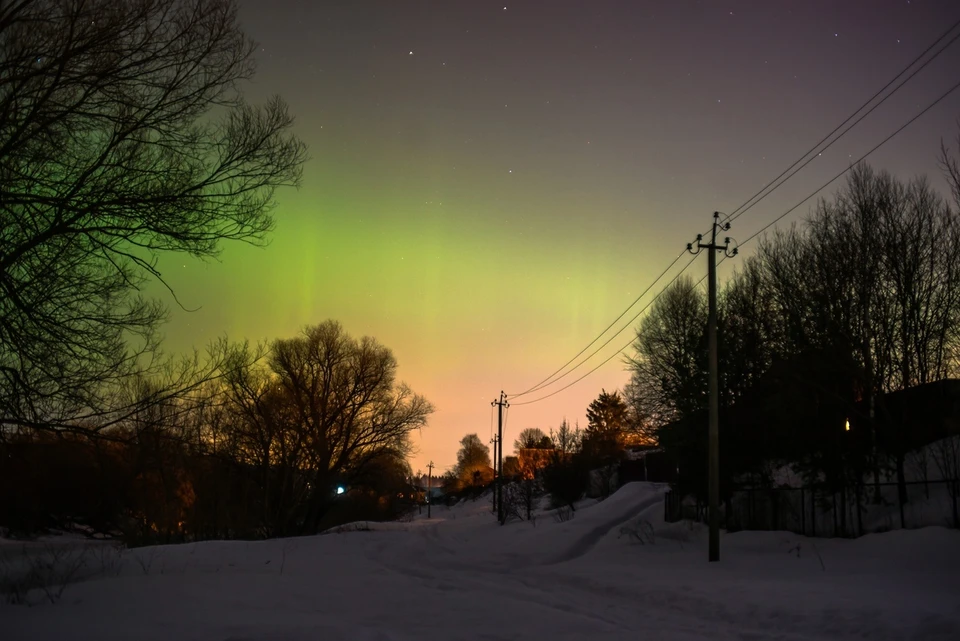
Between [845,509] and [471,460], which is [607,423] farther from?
[845,509]

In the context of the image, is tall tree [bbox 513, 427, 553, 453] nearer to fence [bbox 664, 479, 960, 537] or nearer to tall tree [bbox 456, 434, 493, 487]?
tall tree [bbox 456, 434, 493, 487]

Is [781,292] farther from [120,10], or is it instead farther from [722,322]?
[120,10]

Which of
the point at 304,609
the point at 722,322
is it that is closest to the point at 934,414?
the point at 722,322

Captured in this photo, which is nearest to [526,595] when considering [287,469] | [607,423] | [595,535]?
[595,535]

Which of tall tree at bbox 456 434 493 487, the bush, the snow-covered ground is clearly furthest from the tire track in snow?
tall tree at bbox 456 434 493 487

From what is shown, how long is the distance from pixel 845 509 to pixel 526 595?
13230 millimetres

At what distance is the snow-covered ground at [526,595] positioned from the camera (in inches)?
357

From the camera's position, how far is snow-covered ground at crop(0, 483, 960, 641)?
29.7 feet

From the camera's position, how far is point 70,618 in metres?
8.45

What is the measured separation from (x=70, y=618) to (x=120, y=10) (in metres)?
6.90

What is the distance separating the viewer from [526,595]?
1571cm

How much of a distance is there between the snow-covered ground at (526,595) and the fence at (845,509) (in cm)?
109

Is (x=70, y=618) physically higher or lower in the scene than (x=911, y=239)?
lower

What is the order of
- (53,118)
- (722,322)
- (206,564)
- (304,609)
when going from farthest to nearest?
(722,322), (206,564), (304,609), (53,118)
